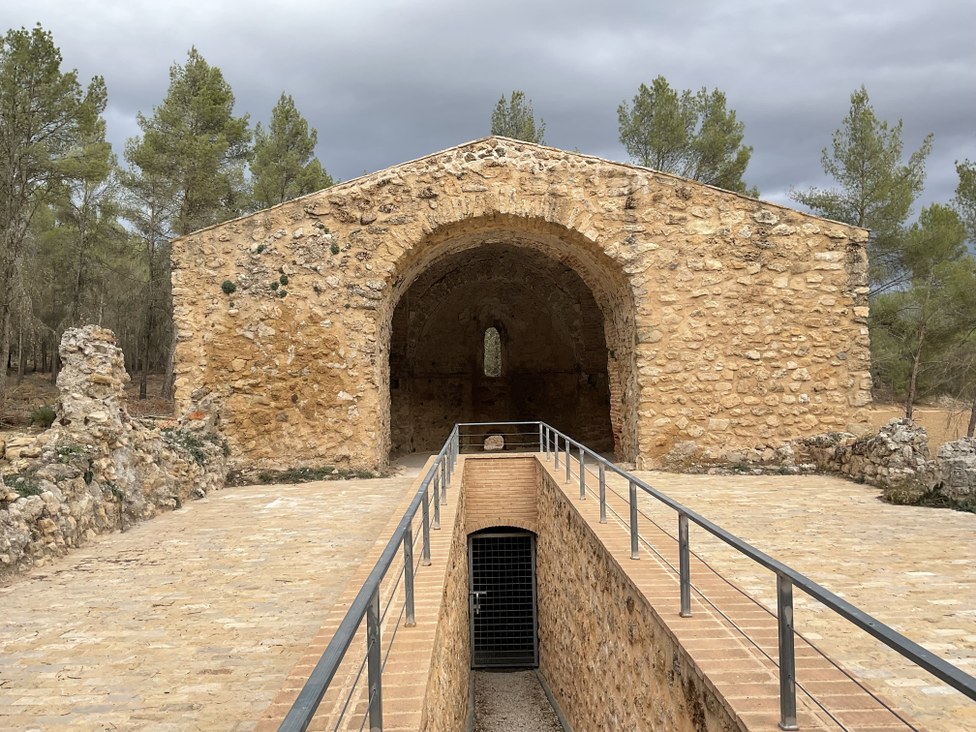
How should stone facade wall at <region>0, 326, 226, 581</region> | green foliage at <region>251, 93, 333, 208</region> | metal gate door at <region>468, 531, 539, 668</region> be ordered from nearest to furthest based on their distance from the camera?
stone facade wall at <region>0, 326, 226, 581</region> → metal gate door at <region>468, 531, 539, 668</region> → green foliage at <region>251, 93, 333, 208</region>

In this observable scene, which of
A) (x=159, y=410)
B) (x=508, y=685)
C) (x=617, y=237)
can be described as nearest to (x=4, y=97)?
(x=159, y=410)

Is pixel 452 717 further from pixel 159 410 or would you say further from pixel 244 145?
pixel 244 145

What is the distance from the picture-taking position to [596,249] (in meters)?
10.5

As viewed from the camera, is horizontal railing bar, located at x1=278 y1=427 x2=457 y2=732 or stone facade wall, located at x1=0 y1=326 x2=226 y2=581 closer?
horizontal railing bar, located at x1=278 y1=427 x2=457 y2=732

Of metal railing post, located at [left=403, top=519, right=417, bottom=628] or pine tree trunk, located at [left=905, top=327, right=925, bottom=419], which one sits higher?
pine tree trunk, located at [left=905, top=327, right=925, bottom=419]

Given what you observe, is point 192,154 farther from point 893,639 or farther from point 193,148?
point 893,639

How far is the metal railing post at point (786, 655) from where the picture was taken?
242 cm

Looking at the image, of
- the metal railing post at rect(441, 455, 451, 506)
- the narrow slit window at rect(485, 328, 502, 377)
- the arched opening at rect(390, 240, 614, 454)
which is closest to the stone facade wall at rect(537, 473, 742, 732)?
the metal railing post at rect(441, 455, 451, 506)

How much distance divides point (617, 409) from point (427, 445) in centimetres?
708

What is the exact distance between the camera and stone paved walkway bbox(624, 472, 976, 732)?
3.15m

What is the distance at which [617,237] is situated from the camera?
10328 mm

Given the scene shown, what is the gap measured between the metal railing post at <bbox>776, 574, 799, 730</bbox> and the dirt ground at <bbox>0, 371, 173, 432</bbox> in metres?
16.1

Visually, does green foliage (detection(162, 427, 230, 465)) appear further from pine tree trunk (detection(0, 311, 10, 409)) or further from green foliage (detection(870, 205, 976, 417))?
green foliage (detection(870, 205, 976, 417))

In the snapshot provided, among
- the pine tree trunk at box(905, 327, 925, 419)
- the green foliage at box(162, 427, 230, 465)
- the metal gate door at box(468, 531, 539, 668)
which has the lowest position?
the metal gate door at box(468, 531, 539, 668)
